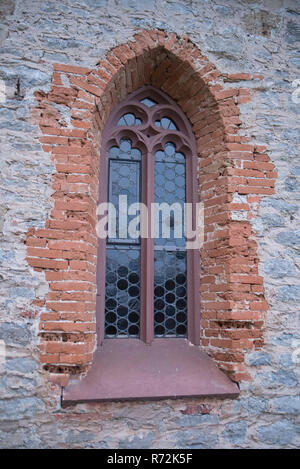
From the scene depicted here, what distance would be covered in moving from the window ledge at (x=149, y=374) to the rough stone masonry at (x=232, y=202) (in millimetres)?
110

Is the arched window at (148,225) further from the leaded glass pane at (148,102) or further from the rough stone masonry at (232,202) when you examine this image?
the rough stone masonry at (232,202)

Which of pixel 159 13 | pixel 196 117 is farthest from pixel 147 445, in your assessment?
pixel 159 13

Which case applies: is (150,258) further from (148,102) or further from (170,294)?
(148,102)

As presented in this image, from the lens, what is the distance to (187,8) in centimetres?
380

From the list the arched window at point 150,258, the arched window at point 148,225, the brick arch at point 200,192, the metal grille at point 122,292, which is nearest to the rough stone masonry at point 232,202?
the brick arch at point 200,192

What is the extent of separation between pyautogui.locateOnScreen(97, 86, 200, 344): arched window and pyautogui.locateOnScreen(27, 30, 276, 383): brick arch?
0.13 m

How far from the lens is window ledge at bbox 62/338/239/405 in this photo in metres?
3.04

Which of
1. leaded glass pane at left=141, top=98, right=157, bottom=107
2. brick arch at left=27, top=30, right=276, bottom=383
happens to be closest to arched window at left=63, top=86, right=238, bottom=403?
leaded glass pane at left=141, top=98, right=157, bottom=107

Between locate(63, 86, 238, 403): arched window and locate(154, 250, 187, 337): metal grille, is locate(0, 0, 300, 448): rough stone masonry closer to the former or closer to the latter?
locate(63, 86, 238, 403): arched window

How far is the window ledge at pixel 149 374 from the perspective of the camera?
3.04m

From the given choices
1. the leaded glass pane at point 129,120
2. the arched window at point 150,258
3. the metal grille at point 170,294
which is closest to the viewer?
the arched window at point 150,258
